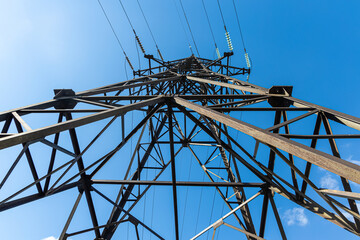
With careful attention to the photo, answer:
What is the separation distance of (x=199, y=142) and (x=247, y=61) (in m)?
9.70

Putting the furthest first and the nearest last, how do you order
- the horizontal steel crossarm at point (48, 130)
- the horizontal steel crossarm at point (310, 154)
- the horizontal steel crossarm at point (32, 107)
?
the horizontal steel crossarm at point (32, 107), the horizontal steel crossarm at point (48, 130), the horizontal steel crossarm at point (310, 154)

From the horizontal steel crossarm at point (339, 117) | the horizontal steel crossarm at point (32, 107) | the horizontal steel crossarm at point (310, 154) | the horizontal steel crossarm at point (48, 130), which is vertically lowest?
the horizontal steel crossarm at point (310, 154)

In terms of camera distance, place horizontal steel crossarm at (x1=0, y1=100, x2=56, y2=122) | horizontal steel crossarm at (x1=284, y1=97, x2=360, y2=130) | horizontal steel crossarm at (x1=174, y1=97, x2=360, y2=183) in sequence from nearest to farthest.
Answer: horizontal steel crossarm at (x1=174, y1=97, x2=360, y2=183)
horizontal steel crossarm at (x1=284, y1=97, x2=360, y2=130)
horizontal steel crossarm at (x1=0, y1=100, x2=56, y2=122)

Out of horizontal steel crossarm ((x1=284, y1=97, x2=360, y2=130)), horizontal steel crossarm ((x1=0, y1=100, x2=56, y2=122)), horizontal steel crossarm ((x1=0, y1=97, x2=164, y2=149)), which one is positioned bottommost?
horizontal steel crossarm ((x1=284, y1=97, x2=360, y2=130))

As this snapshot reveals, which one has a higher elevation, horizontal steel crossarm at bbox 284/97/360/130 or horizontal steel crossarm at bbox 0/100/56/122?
horizontal steel crossarm at bbox 0/100/56/122

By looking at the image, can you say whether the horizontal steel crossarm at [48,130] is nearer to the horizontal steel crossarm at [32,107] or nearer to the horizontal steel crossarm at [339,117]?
the horizontal steel crossarm at [32,107]

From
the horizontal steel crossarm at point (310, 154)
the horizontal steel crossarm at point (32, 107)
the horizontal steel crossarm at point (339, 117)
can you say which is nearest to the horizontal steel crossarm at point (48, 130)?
the horizontal steel crossarm at point (32, 107)

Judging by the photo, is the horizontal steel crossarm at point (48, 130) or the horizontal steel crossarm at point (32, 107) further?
the horizontal steel crossarm at point (32, 107)

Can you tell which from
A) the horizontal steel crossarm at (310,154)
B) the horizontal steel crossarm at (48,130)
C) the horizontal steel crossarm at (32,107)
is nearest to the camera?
the horizontal steel crossarm at (310,154)

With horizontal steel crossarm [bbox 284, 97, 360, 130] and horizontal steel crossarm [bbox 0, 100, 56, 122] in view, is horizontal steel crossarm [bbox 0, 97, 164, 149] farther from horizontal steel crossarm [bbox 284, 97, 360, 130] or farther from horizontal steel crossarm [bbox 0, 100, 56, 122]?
horizontal steel crossarm [bbox 284, 97, 360, 130]

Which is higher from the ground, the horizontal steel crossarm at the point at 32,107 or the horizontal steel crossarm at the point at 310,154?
the horizontal steel crossarm at the point at 32,107

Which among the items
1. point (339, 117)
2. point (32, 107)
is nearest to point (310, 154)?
point (339, 117)

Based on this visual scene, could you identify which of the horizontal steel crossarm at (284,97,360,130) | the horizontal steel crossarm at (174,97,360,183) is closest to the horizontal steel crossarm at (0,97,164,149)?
the horizontal steel crossarm at (174,97,360,183)

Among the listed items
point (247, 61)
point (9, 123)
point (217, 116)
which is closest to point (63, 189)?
point (9, 123)
